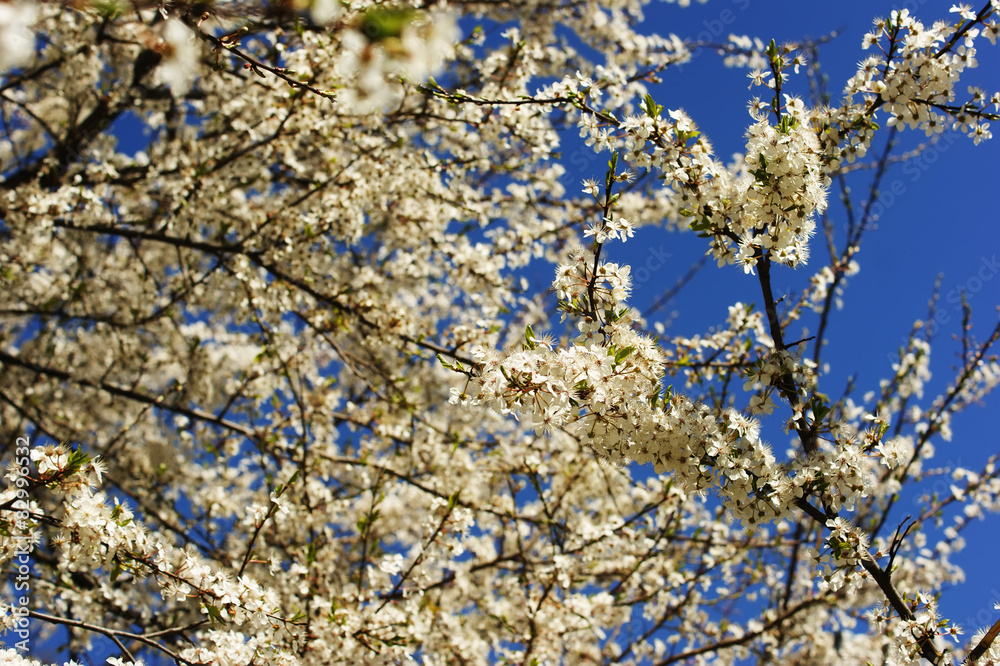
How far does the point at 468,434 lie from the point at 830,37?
5082mm

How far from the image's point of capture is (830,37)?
575 centimetres

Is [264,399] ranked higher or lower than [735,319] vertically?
higher

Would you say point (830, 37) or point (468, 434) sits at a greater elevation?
point (830, 37)

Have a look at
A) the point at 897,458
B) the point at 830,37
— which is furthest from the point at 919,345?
the point at 897,458

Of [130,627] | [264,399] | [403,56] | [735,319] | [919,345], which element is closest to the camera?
[403,56]

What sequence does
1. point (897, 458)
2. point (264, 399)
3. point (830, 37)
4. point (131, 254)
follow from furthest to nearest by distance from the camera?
point (131, 254)
point (830, 37)
point (264, 399)
point (897, 458)

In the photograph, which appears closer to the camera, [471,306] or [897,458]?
[897,458]

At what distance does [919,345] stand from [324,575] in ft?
16.4

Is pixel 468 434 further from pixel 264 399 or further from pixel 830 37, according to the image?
pixel 830 37

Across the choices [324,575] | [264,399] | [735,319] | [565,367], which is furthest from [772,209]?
[264,399]

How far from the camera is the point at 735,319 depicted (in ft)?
12.9

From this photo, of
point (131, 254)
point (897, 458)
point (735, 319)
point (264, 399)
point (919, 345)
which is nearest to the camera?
point (897, 458)

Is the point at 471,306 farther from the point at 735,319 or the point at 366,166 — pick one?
the point at 735,319

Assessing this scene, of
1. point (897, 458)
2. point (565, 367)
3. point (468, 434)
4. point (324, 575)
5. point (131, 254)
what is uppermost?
point (131, 254)
